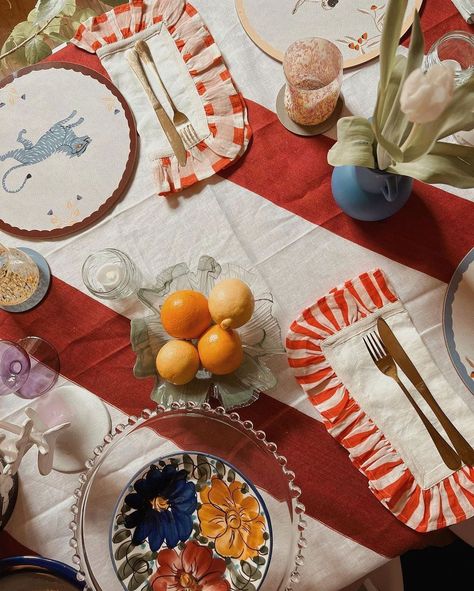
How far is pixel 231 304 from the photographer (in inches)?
29.8

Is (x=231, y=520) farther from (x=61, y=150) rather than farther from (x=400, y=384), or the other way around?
(x=61, y=150)

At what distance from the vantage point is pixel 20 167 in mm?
908

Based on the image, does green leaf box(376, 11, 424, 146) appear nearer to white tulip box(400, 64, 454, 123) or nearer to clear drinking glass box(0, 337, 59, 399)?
white tulip box(400, 64, 454, 123)

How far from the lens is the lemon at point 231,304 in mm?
757

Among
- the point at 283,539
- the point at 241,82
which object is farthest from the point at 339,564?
the point at 241,82

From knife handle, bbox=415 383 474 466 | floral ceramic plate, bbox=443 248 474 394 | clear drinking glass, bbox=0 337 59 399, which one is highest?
clear drinking glass, bbox=0 337 59 399

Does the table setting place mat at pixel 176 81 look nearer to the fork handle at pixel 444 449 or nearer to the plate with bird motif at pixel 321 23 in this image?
Result: the plate with bird motif at pixel 321 23

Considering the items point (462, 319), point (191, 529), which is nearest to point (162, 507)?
point (191, 529)

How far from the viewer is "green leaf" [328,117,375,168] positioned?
0.68 meters

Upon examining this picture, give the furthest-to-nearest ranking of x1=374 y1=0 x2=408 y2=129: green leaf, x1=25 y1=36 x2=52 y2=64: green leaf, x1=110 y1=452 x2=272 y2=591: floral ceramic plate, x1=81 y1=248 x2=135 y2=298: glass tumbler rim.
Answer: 1. x1=25 y1=36 x2=52 y2=64: green leaf
2. x1=81 y1=248 x2=135 y2=298: glass tumbler rim
3. x1=110 y1=452 x2=272 y2=591: floral ceramic plate
4. x1=374 y1=0 x2=408 y2=129: green leaf

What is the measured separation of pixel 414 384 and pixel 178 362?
32 cm

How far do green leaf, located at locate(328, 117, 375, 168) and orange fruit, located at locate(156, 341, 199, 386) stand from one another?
303 mm

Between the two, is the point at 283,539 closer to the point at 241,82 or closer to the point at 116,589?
the point at 116,589

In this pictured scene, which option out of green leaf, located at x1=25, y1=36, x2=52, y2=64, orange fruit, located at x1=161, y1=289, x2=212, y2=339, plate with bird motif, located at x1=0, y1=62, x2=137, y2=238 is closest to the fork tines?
orange fruit, located at x1=161, y1=289, x2=212, y2=339
